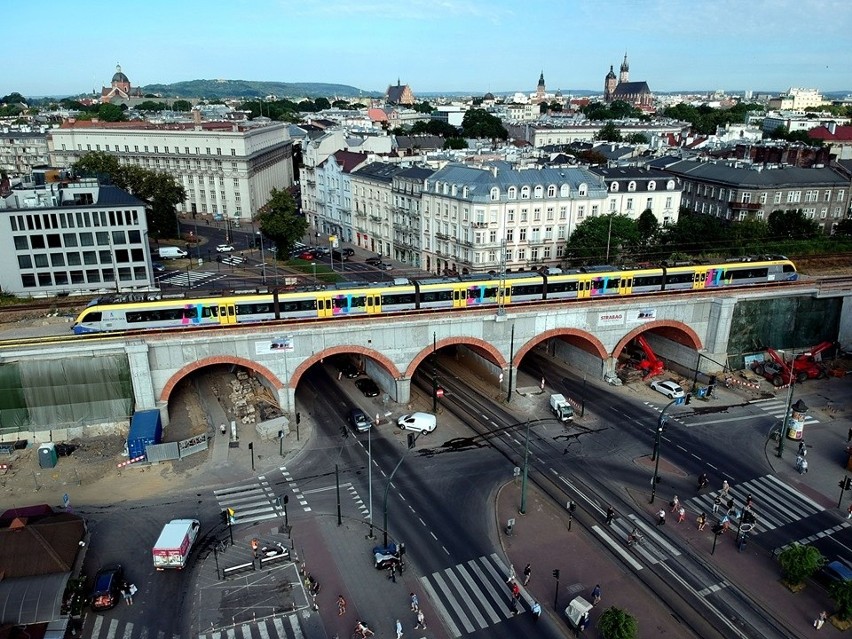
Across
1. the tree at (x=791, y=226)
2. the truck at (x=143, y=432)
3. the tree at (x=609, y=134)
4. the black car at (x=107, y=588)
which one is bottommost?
A: the black car at (x=107, y=588)

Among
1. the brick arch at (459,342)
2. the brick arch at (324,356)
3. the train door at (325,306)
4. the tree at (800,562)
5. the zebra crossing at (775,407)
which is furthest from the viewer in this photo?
the brick arch at (459,342)

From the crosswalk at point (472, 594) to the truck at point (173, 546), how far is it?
14.6 m

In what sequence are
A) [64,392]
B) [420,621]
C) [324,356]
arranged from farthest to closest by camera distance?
[324,356], [64,392], [420,621]

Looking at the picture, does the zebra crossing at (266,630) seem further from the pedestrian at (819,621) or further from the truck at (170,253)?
the truck at (170,253)

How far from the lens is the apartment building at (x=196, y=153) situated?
12950 cm

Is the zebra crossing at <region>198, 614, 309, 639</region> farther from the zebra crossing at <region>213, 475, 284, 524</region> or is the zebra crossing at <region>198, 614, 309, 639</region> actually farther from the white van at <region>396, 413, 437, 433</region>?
the white van at <region>396, 413, 437, 433</region>

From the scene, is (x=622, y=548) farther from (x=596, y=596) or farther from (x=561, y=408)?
(x=561, y=408)

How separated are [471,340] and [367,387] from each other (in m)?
11.5

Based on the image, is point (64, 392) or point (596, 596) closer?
point (596, 596)

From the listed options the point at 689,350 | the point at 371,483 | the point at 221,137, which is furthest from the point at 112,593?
the point at 221,137

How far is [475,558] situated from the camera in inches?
1569

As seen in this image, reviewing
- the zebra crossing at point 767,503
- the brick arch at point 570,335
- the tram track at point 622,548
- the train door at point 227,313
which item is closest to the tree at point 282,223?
the train door at point 227,313

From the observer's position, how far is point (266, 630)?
113 feet

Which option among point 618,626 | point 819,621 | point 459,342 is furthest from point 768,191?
point 618,626
